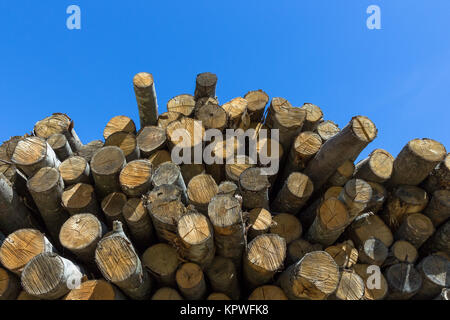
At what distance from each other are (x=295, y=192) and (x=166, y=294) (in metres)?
1.90

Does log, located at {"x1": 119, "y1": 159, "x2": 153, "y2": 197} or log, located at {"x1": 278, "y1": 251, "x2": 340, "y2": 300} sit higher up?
log, located at {"x1": 119, "y1": 159, "x2": 153, "y2": 197}

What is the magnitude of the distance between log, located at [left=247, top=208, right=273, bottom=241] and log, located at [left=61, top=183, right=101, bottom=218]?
1.84 m

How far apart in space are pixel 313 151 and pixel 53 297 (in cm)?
337

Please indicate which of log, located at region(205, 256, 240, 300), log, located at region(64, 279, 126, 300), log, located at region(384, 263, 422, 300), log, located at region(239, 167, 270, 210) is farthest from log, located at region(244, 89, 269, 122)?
log, located at region(64, 279, 126, 300)

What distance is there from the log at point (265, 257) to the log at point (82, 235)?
1.55 metres

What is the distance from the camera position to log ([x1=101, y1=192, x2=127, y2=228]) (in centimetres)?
398

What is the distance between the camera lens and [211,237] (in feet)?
10.9

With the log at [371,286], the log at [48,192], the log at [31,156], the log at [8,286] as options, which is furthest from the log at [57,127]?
the log at [371,286]

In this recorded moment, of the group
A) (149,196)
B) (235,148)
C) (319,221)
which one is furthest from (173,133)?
(319,221)

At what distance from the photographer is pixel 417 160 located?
14.1 feet

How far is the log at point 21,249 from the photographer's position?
3418 millimetres

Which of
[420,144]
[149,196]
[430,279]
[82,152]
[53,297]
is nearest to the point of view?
[53,297]

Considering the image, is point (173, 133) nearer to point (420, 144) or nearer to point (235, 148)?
point (235, 148)

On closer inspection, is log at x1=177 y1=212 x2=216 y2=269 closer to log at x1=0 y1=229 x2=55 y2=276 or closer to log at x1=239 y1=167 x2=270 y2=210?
log at x1=239 y1=167 x2=270 y2=210
